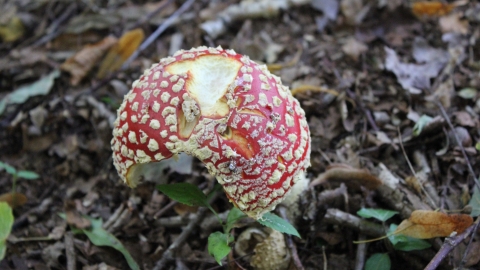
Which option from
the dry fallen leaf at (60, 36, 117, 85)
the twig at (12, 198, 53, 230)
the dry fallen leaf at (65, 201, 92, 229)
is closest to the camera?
the dry fallen leaf at (65, 201, 92, 229)

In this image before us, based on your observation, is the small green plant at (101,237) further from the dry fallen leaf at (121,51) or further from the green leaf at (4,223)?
the dry fallen leaf at (121,51)

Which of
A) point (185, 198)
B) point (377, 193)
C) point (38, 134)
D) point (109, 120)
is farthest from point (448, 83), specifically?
point (38, 134)

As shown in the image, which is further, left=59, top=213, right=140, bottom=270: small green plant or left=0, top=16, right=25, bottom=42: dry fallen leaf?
left=0, top=16, right=25, bottom=42: dry fallen leaf

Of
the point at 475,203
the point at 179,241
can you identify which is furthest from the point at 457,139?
the point at 179,241

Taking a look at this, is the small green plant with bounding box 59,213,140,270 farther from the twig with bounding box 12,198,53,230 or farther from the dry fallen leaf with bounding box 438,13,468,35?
the dry fallen leaf with bounding box 438,13,468,35

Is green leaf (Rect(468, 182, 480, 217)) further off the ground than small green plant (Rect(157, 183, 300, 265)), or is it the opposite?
small green plant (Rect(157, 183, 300, 265))

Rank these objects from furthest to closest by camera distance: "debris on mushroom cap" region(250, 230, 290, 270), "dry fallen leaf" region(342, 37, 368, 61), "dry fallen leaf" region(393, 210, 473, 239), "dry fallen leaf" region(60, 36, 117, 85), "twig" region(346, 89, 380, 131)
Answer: "dry fallen leaf" region(60, 36, 117, 85) < "dry fallen leaf" region(342, 37, 368, 61) < "twig" region(346, 89, 380, 131) < "debris on mushroom cap" region(250, 230, 290, 270) < "dry fallen leaf" region(393, 210, 473, 239)

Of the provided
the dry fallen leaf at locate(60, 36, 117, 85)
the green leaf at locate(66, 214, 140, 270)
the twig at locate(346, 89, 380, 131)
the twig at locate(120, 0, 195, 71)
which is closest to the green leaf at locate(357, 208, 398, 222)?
the twig at locate(346, 89, 380, 131)

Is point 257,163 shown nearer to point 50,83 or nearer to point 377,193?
point 377,193

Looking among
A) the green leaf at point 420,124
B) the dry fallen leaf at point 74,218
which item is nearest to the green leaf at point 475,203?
the green leaf at point 420,124
